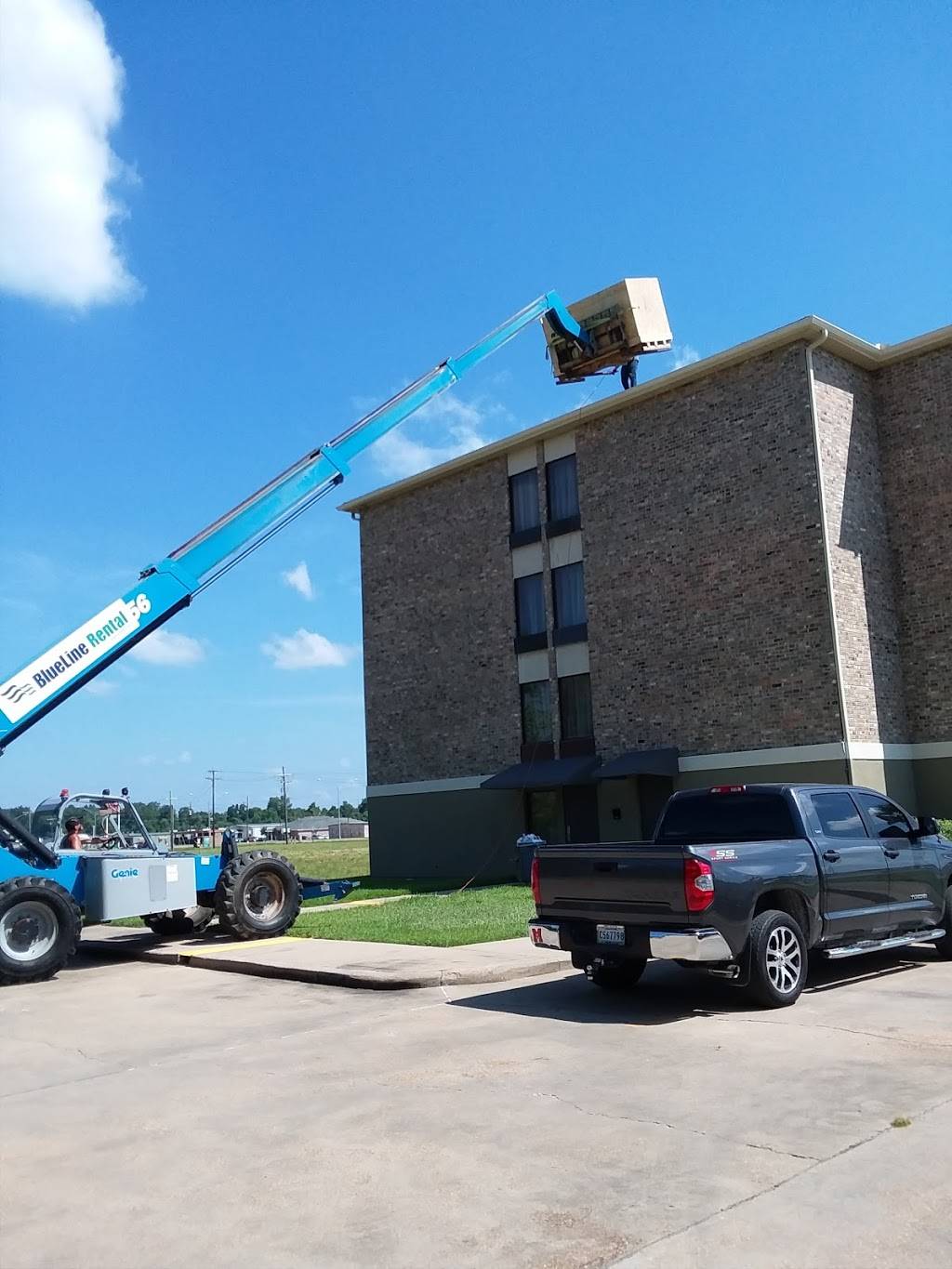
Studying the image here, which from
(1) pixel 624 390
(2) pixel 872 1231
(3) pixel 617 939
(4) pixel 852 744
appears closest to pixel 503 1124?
(2) pixel 872 1231

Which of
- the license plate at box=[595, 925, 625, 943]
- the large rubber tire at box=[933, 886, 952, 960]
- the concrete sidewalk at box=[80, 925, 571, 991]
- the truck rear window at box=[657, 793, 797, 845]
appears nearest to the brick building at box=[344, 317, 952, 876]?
the large rubber tire at box=[933, 886, 952, 960]

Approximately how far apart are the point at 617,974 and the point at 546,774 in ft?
51.6

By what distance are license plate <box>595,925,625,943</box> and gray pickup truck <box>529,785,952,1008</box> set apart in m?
0.01

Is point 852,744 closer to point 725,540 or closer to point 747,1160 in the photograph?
point 725,540

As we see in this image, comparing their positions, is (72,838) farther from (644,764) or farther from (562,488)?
(562,488)

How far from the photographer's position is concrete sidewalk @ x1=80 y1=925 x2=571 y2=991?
11.2 m

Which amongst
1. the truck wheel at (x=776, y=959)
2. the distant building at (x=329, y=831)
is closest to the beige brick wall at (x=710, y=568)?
the truck wheel at (x=776, y=959)

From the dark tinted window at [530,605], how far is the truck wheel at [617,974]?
1758 cm

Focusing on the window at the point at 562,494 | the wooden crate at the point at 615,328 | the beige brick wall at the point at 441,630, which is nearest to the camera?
the wooden crate at the point at 615,328

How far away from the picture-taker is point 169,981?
496 inches

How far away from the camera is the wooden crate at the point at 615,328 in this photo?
68.0 ft

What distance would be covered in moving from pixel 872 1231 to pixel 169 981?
9787 millimetres

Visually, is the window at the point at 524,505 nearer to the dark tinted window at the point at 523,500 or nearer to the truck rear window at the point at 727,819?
the dark tinted window at the point at 523,500

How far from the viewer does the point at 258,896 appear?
51.2 ft
